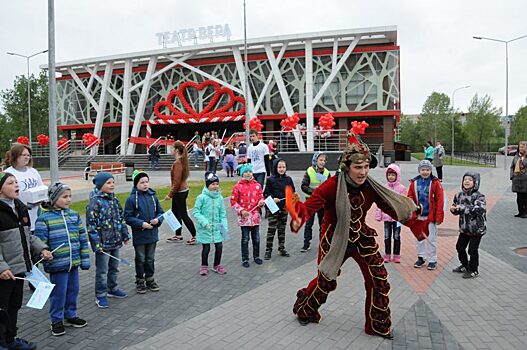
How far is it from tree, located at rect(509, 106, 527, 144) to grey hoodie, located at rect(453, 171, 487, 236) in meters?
57.9

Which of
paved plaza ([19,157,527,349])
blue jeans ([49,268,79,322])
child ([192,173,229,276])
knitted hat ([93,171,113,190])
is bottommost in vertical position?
paved plaza ([19,157,527,349])

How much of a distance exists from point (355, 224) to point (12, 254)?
3382mm

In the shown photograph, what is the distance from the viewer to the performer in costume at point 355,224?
4.36 meters

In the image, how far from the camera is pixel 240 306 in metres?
5.36

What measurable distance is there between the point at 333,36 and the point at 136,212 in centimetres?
3052

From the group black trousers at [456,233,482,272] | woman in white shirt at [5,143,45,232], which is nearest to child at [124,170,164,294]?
woman in white shirt at [5,143,45,232]

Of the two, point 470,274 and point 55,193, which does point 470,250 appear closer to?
point 470,274

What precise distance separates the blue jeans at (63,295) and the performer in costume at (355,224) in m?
2.55

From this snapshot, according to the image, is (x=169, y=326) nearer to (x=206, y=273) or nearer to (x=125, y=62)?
(x=206, y=273)

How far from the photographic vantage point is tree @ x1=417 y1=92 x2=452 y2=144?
68.2 metres

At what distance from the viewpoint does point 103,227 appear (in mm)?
5352

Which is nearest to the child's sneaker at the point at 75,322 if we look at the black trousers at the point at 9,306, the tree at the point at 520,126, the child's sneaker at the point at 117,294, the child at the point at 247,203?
the black trousers at the point at 9,306

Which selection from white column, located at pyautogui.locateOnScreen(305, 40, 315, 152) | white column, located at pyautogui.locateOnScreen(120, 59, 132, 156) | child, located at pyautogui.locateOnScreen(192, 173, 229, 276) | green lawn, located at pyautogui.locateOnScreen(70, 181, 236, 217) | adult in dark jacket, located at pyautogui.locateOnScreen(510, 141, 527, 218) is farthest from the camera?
white column, located at pyautogui.locateOnScreen(120, 59, 132, 156)

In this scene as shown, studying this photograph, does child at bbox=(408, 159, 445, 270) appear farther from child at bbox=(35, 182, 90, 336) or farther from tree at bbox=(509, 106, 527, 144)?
tree at bbox=(509, 106, 527, 144)
